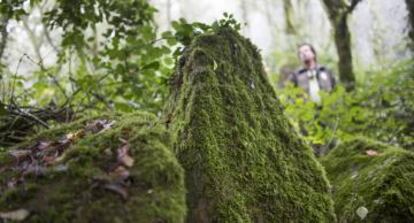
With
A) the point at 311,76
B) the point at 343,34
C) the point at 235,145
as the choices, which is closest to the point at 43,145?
the point at 235,145

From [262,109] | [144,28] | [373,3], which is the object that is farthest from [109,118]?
[373,3]

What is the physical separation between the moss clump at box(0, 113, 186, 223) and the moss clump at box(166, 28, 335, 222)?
0.51 metres

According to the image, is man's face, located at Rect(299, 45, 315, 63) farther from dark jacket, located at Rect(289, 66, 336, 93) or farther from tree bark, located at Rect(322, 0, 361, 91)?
tree bark, located at Rect(322, 0, 361, 91)

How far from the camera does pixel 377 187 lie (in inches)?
114

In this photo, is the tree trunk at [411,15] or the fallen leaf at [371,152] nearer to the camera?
the fallen leaf at [371,152]

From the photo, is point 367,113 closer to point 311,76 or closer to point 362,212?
point 311,76

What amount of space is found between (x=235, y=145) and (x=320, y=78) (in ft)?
18.7

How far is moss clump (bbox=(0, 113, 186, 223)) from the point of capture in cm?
167

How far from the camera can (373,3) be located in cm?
1673

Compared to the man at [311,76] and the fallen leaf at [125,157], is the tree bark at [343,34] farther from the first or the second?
the fallen leaf at [125,157]

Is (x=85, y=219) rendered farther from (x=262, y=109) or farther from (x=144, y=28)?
(x=144, y=28)

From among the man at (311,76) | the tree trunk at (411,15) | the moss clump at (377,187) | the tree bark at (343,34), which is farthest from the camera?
the man at (311,76)

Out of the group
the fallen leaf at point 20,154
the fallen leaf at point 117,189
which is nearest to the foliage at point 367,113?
the fallen leaf at point 20,154

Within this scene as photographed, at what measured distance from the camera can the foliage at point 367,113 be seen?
5.39 m
